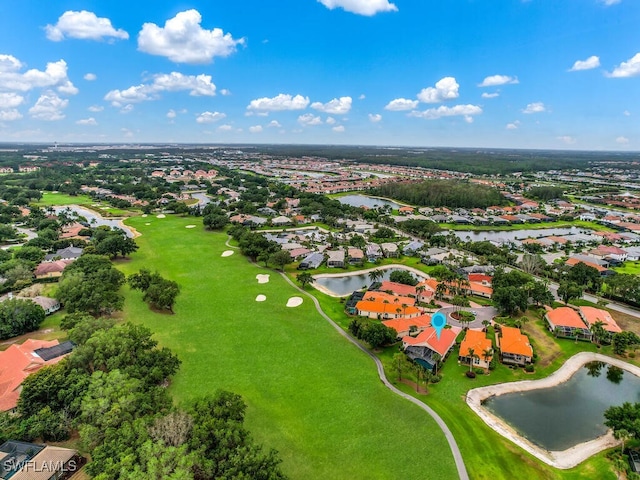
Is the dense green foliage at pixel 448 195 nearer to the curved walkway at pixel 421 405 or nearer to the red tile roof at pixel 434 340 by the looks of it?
the red tile roof at pixel 434 340

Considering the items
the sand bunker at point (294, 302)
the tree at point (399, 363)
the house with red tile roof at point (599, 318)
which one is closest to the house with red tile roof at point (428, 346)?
the tree at point (399, 363)

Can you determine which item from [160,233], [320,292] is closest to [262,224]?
[160,233]

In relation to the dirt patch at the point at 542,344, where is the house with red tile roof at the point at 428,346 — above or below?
above

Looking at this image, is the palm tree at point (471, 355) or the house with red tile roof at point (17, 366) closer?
the house with red tile roof at point (17, 366)

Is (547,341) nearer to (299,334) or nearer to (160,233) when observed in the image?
(299,334)

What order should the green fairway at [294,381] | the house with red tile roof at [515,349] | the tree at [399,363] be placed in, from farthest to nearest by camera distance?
the house with red tile roof at [515,349]
the tree at [399,363]
the green fairway at [294,381]

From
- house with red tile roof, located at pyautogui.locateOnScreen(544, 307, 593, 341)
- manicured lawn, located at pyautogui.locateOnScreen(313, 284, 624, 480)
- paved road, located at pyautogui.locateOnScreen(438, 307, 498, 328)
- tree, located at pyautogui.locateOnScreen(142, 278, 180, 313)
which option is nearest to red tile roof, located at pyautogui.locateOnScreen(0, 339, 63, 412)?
tree, located at pyautogui.locateOnScreen(142, 278, 180, 313)

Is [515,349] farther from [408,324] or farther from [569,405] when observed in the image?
[408,324]
